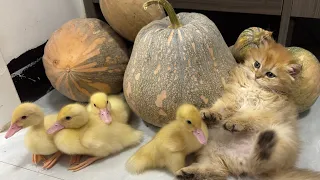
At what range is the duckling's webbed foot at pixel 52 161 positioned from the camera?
135 cm

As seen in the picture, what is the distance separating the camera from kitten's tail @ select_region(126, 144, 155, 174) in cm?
128

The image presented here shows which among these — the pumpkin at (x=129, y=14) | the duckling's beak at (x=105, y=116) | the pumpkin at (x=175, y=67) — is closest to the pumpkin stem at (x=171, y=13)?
the pumpkin at (x=175, y=67)

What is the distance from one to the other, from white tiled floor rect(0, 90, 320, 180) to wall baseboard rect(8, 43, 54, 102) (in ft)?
1.03

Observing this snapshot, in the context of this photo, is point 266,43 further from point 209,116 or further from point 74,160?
point 74,160

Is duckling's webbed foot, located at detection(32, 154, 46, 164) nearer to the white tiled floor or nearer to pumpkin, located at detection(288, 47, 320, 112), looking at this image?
the white tiled floor

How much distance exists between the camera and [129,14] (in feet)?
4.91

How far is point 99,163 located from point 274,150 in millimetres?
670

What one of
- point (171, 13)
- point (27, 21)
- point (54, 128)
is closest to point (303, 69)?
point (171, 13)

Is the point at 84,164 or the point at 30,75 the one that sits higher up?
the point at 30,75

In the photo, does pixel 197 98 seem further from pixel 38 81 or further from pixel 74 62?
pixel 38 81

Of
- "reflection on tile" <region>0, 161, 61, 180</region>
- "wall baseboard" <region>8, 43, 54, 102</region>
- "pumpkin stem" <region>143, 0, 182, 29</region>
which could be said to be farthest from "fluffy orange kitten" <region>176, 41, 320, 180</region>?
"wall baseboard" <region>8, 43, 54, 102</region>

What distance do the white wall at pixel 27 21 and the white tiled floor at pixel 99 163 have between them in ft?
1.50

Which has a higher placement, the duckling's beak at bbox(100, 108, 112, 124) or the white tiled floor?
the duckling's beak at bbox(100, 108, 112, 124)

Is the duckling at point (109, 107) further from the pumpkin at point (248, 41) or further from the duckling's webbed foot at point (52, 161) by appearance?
the pumpkin at point (248, 41)
